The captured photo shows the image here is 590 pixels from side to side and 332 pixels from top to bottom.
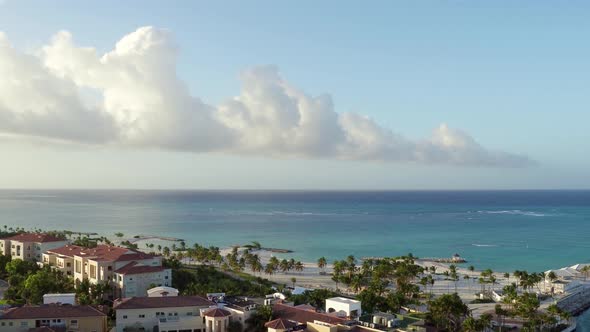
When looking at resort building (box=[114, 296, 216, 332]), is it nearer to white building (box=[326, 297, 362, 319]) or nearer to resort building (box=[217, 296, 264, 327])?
resort building (box=[217, 296, 264, 327])

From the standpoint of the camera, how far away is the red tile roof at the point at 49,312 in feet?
119

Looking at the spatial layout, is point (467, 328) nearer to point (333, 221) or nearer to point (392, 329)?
point (392, 329)

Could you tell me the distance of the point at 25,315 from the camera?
3656 cm

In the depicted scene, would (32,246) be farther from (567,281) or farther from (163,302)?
(567,281)

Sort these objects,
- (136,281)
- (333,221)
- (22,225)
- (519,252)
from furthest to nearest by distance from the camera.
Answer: (333,221)
(22,225)
(519,252)
(136,281)

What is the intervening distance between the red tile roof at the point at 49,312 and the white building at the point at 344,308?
17.9 m

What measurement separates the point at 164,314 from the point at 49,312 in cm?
840

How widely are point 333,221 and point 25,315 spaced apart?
13749 cm

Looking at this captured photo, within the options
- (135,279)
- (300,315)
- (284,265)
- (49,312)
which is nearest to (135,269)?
(135,279)

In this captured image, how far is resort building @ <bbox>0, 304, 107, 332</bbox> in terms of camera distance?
118 ft

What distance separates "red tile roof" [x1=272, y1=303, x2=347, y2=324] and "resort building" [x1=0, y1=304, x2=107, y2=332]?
44.4ft

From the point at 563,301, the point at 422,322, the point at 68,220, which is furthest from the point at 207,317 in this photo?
the point at 68,220

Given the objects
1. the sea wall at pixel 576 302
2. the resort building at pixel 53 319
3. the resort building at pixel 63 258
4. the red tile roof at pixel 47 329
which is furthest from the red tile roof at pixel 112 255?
the sea wall at pixel 576 302

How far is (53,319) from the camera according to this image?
36781 millimetres
